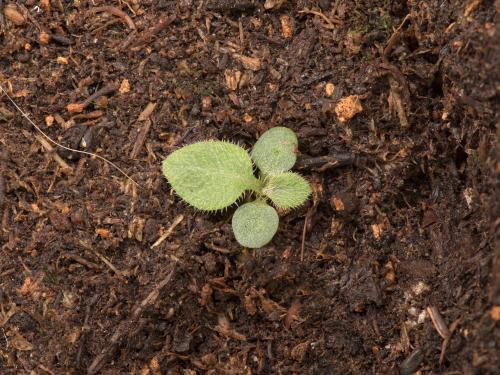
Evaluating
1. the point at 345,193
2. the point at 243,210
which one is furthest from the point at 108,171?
the point at 345,193

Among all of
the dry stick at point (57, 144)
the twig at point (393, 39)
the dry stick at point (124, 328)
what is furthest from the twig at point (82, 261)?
the twig at point (393, 39)

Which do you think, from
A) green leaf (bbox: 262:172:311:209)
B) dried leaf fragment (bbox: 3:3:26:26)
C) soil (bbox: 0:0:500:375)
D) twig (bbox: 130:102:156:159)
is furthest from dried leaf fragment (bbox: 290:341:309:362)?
dried leaf fragment (bbox: 3:3:26:26)

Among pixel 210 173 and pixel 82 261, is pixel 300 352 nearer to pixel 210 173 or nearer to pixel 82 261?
pixel 210 173

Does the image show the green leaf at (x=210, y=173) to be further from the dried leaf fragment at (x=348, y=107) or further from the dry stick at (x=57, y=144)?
the dried leaf fragment at (x=348, y=107)

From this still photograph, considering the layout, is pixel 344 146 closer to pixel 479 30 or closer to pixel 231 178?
pixel 231 178

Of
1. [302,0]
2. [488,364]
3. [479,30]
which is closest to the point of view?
[488,364]

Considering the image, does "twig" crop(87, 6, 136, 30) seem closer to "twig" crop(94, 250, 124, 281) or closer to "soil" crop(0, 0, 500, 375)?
"soil" crop(0, 0, 500, 375)

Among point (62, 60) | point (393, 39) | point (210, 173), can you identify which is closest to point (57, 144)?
point (62, 60)
